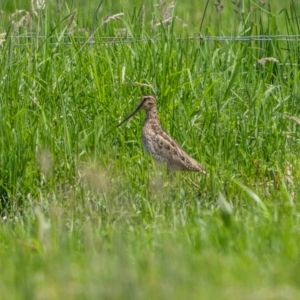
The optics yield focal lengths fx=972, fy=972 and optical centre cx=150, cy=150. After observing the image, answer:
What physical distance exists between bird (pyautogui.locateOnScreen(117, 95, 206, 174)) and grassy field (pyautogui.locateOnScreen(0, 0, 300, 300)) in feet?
0.36

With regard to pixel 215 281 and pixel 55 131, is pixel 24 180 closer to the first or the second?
pixel 55 131

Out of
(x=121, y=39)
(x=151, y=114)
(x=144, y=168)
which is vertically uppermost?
(x=121, y=39)

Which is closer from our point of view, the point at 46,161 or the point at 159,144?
the point at 46,161

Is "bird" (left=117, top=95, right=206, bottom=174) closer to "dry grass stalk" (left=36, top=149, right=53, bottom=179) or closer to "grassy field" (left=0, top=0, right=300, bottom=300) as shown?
"grassy field" (left=0, top=0, right=300, bottom=300)

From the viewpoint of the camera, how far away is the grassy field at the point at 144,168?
149 inches

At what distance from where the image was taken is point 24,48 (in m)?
7.53

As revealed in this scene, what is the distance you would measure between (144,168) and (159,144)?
0.31 m

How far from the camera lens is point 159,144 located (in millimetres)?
6539

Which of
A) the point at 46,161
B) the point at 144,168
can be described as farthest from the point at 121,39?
the point at 46,161

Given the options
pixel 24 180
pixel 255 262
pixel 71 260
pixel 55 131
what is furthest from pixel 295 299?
pixel 55 131

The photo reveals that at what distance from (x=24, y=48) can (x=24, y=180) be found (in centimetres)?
178

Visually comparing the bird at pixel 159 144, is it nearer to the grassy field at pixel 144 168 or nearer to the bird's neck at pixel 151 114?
the bird's neck at pixel 151 114

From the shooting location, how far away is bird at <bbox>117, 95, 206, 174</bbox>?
639 cm

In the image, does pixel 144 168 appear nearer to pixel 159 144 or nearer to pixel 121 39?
pixel 159 144
